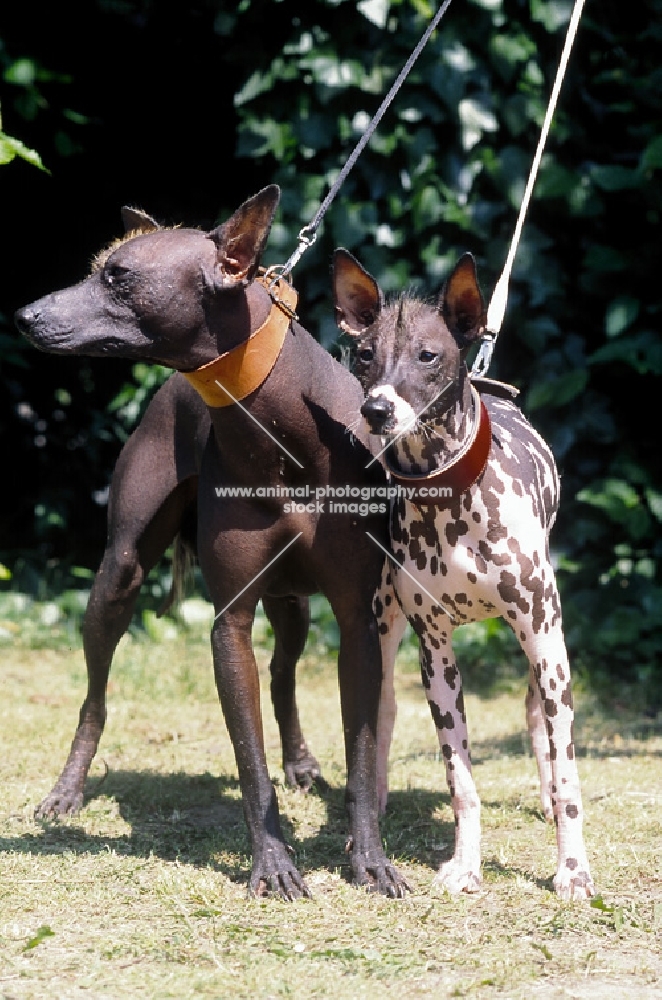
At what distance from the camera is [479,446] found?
11.8 feet

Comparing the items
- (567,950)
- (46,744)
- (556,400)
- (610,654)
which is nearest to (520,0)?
(556,400)

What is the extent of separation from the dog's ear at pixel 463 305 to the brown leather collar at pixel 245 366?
0.47 metres

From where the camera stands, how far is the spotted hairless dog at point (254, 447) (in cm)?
353

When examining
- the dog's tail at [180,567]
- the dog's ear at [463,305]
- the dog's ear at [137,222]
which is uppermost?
the dog's ear at [137,222]

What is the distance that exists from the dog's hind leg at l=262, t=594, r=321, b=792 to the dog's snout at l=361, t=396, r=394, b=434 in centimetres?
164

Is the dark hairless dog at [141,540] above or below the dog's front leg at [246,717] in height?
above

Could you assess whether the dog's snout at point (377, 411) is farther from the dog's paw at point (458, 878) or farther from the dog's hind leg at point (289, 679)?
the dog's hind leg at point (289, 679)

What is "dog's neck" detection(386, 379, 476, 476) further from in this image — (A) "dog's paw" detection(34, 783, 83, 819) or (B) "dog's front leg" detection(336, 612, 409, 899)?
(A) "dog's paw" detection(34, 783, 83, 819)

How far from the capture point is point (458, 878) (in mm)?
3725

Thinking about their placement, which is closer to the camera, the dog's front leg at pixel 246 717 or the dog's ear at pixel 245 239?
the dog's ear at pixel 245 239

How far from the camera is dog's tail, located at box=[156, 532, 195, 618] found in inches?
200

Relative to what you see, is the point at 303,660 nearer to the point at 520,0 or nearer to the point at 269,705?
the point at 269,705

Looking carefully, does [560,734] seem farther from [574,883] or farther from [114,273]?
[114,273]

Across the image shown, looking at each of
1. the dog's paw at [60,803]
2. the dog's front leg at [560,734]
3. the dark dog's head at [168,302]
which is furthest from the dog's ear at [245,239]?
the dog's paw at [60,803]
